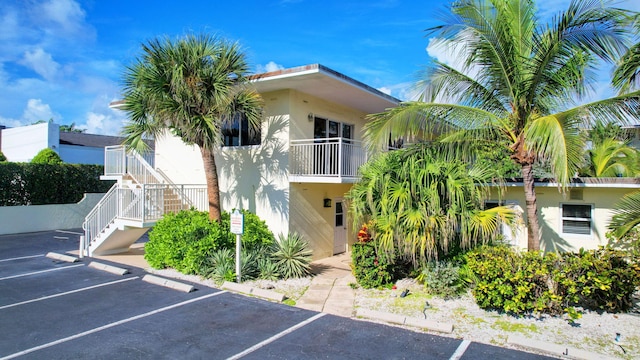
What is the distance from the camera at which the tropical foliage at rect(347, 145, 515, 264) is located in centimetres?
805

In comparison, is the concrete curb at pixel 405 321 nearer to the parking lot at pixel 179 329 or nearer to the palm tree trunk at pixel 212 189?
the parking lot at pixel 179 329

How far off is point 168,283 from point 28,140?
24.4 metres

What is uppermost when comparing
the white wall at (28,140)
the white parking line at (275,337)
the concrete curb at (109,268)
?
the white wall at (28,140)

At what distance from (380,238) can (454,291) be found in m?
1.84

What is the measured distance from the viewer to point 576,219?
10.3 metres

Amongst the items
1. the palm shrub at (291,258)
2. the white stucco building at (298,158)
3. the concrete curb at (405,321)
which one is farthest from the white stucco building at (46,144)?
the concrete curb at (405,321)

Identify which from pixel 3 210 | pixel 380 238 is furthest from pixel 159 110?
pixel 3 210

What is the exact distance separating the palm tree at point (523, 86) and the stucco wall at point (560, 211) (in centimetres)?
260

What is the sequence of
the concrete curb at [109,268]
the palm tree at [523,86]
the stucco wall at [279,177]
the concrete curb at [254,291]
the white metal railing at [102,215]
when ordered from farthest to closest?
the white metal railing at [102,215], the stucco wall at [279,177], the concrete curb at [109,268], the concrete curb at [254,291], the palm tree at [523,86]

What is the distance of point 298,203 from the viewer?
11.9m

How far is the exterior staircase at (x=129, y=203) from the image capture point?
11148mm

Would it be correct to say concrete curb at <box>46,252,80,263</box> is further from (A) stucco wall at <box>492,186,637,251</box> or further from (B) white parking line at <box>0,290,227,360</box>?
(A) stucco wall at <box>492,186,637,251</box>

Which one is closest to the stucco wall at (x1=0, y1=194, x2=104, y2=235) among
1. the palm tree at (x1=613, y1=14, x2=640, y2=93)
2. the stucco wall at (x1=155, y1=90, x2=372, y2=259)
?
the stucco wall at (x1=155, y1=90, x2=372, y2=259)

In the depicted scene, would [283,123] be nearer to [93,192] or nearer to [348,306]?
[348,306]
